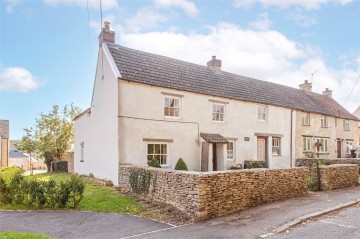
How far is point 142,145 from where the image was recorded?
642 inches

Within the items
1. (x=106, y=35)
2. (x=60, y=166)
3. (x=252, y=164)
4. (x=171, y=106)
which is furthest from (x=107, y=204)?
(x=60, y=166)

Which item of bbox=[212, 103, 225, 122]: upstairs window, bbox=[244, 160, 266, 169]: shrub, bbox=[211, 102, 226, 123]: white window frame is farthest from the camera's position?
bbox=[244, 160, 266, 169]: shrub

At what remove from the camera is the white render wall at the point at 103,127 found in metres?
16.1

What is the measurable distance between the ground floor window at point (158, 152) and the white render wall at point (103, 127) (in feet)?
6.65

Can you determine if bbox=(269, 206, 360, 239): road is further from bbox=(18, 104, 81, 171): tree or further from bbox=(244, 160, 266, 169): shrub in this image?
bbox=(18, 104, 81, 171): tree

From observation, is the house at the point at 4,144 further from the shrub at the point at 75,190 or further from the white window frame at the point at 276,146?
the shrub at the point at 75,190

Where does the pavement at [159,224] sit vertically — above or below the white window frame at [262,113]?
below

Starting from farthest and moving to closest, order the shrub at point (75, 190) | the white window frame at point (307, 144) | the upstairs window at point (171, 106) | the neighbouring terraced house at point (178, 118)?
the white window frame at point (307, 144)
the upstairs window at point (171, 106)
the neighbouring terraced house at point (178, 118)
the shrub at point (75, 190)

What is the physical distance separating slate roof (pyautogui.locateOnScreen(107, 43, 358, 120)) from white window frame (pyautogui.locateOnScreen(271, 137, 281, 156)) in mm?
3036

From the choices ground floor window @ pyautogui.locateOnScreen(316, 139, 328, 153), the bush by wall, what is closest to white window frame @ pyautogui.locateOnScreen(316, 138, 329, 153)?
ground floor window @ pyautogui.locateOnScreen(316, 139, 328, 153)

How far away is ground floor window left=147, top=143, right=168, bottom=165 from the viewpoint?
16734 millimetres

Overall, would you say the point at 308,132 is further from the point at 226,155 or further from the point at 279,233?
the point at 279,233

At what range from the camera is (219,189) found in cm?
982

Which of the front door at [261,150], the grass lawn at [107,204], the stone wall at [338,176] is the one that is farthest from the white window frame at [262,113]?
the grass lawn at [107,204]
